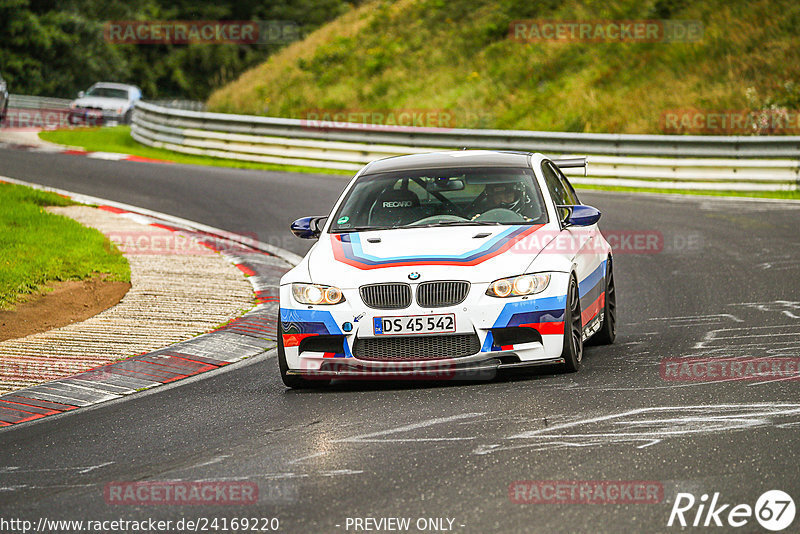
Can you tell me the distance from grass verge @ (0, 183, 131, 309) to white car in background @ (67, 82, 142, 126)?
22613 millimetres

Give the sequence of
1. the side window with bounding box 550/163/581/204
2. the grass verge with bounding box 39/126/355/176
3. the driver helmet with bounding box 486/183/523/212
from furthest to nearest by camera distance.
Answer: the grass verge with bounding box 39/126/355/176 < the side window with bounding box 550/163/581/204 < the driver helmet with bounding box 486/183/523/212

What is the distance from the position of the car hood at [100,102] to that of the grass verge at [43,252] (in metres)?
23.0

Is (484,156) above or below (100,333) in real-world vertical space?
above

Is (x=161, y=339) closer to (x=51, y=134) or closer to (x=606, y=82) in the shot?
(x=606, y=82)

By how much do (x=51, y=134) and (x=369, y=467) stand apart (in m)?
28.2

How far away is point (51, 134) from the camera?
31.5 m

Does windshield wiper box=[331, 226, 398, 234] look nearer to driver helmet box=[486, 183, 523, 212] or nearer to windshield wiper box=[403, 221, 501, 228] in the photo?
windshield wiper box=[403, 221, 501, 228]

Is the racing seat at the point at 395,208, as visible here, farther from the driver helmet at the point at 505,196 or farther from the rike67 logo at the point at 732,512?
the rike67 logo at the point at 732,512

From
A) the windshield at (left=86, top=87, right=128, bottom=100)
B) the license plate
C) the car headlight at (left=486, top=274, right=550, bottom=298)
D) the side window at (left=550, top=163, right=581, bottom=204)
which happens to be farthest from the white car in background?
the car headlight at (left=486, top=274, right=550, bottom=298)

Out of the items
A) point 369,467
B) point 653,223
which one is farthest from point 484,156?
point 653,223

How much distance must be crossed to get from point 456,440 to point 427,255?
1.85 m

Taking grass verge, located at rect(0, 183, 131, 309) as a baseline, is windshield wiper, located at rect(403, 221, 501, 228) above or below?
above

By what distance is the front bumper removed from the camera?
23.1 ft

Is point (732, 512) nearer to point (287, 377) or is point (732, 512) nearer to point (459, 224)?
point (287, 377)
